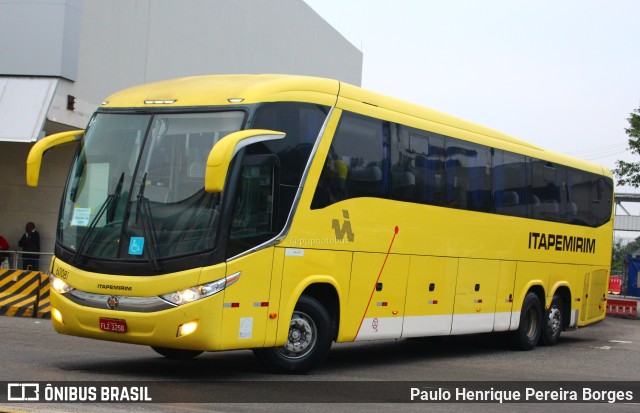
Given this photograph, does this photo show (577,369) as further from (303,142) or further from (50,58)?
(50,58)

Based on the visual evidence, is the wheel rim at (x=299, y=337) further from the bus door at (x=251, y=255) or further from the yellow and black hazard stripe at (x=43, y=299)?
the yellow and black hazard stripe at (x=43, y=299)

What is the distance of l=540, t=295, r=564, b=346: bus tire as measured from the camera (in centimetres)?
1850

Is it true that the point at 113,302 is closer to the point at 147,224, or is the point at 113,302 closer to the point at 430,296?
the point at 147,224

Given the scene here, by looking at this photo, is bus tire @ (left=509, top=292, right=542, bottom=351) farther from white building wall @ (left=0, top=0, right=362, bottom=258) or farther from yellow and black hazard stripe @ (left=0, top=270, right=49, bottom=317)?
white building wall @ (left=0, top=0, right=362, bottom=258)

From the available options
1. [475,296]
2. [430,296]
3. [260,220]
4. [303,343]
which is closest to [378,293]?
[430,296]

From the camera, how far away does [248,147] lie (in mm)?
10922

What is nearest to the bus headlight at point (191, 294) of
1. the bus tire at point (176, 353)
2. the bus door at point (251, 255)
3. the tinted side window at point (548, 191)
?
the bus door at point (251, 255)

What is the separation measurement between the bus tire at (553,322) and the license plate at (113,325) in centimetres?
1016

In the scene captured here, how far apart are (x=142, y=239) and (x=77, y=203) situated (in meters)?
1.18

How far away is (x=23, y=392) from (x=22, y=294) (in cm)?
1165

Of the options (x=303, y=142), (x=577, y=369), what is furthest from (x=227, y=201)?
(x=577, y=369)

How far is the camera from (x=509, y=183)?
55.5ft

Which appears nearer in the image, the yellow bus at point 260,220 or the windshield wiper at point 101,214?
the yellow bus at point 260,220

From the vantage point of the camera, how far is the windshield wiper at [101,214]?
10914 millimetres
